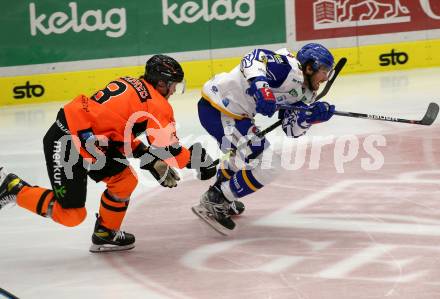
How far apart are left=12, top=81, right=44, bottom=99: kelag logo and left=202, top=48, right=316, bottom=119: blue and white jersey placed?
17.6 ft

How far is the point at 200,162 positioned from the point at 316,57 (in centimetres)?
91

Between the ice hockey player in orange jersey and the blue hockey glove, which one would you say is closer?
the ice hockey player in orange jersey

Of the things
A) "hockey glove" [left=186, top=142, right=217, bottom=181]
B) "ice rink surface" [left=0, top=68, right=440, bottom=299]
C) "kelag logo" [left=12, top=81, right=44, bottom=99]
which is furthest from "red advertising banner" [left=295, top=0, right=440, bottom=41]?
"hockey glove" [left=186, top=142, right=217, bottom=181]

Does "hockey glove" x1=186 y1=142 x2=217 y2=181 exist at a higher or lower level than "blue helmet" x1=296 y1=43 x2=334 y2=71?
lower

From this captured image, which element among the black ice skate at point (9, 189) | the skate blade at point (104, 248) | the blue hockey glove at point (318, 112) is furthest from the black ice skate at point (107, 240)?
the blue hockey glove at point (318, 112)

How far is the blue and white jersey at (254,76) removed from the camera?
5.24 metres

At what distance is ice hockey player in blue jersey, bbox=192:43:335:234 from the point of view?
5246 mm

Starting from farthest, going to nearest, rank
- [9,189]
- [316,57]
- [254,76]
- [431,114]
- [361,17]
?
1. [361,17]
2. [431,114]
3. [316,57]
4. [254,76]
5. [9,189]

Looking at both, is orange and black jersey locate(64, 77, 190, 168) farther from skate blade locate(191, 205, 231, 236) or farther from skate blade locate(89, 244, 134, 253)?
skate blade locate(191, 205, 231, 236)

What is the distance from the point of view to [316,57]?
5.25 metres

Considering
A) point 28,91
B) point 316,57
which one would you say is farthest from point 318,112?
point 28,91

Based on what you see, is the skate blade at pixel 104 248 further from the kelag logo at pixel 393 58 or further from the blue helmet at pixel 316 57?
the kelag logo at pixel 393 58

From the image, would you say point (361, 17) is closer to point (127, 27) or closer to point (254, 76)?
point (127, 27)

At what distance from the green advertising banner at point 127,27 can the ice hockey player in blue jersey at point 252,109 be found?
17.3 ft
